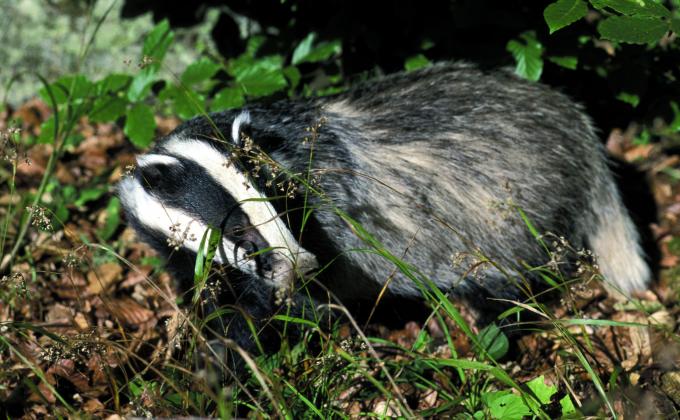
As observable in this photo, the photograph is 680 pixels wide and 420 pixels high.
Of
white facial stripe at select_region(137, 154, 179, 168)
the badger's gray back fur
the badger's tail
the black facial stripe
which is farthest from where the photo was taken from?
the badger's tail

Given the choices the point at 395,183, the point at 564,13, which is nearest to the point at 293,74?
the point at 395,183

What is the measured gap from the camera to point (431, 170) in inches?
117

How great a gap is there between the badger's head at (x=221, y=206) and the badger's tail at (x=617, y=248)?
5.39 ft

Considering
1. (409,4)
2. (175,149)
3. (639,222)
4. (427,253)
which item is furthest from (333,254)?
(639,222)

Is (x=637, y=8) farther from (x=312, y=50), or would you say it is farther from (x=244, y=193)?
(x=312, y=50)

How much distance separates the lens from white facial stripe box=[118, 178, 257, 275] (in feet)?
8.39

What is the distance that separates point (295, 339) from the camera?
3.12 m

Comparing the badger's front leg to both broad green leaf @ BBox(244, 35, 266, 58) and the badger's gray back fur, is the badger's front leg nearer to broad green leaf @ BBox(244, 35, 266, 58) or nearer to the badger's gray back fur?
the badger's gray back fur

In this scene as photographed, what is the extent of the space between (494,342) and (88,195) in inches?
99.8

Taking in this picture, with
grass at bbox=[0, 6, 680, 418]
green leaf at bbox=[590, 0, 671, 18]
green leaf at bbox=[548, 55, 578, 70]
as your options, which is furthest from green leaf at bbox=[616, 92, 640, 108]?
green leaf at bbox=[590, 0, 671, 18]

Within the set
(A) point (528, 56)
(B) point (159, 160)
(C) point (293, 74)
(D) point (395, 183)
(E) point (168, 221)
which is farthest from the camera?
(C) point (293, 74)

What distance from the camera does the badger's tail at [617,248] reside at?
132 inches

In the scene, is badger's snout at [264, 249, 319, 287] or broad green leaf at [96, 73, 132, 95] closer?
badger's snout at [264, 249, 319, 287]

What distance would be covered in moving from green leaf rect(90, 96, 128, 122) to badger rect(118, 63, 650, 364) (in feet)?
1.46
